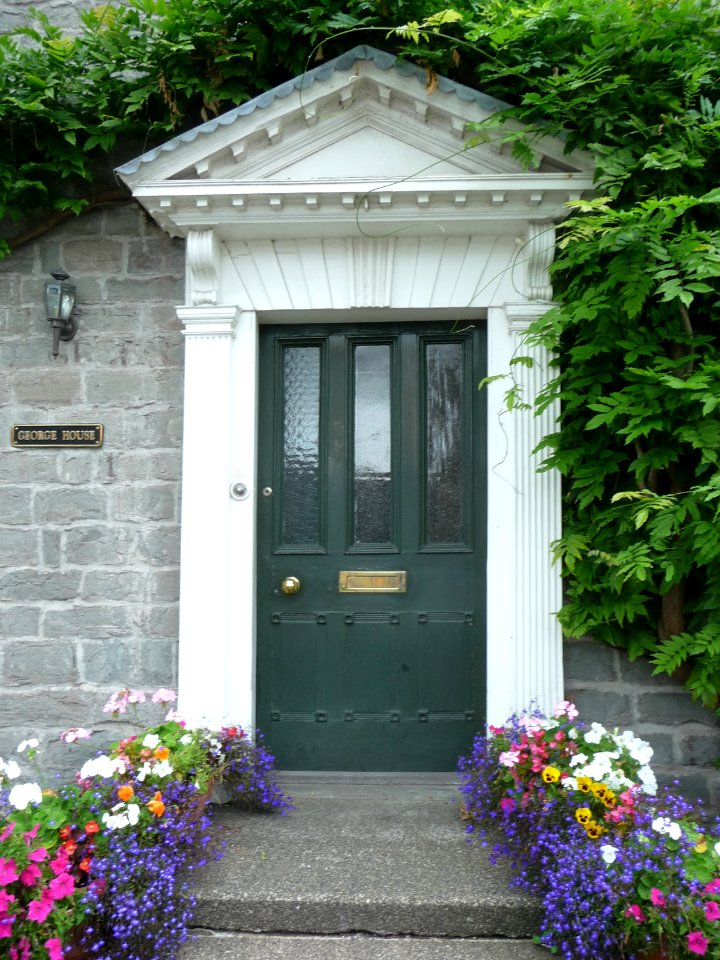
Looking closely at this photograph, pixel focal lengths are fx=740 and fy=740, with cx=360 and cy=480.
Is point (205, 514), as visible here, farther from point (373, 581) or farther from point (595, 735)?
point (595, 735)

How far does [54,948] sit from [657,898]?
1904 millimetres

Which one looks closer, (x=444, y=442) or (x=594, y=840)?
(x=594, y=840)

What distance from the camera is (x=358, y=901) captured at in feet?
9.12

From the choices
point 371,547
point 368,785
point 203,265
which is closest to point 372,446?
point 371,547

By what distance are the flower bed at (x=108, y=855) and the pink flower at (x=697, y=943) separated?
1.68m

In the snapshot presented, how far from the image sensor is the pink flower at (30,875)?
234cm

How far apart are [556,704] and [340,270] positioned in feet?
8.04

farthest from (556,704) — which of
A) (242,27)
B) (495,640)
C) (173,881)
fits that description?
(242,27)

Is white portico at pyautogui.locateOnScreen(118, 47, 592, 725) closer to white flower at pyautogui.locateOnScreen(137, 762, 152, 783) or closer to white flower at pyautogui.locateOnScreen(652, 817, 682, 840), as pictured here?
white flower at pyautogui.locateOnScreen(137, 762, 152, 783)

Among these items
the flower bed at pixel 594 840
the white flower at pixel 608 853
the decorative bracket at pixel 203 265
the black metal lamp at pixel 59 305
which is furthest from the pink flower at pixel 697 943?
the black metal lamp at pixel 59 305

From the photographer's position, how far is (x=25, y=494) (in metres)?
3.96

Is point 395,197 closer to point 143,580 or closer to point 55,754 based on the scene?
point 143,580

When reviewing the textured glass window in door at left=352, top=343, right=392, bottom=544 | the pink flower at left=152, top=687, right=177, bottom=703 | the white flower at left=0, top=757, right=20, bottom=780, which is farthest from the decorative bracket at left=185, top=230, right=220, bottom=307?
the white flower at left=0, top=757, right=20, bottom=780

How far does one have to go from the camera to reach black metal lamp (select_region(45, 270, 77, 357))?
387 cm
